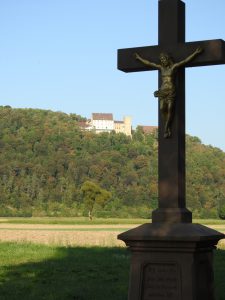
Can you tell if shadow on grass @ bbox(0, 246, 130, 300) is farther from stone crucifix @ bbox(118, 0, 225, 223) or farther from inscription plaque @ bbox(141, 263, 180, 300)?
stone crucifix @ bbox(118, 0, 225, 223)

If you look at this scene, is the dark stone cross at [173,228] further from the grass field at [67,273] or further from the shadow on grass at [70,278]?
the shadow on grass at [70,278]

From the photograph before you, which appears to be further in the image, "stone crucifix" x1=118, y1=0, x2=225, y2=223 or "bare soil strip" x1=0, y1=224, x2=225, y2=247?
"bare soil strip" x1=0, y1=224, x2=225, y2=247

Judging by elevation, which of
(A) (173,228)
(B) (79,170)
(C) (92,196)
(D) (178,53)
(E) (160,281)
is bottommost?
(E) (160,281)

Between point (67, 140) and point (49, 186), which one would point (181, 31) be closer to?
point (49, 186)

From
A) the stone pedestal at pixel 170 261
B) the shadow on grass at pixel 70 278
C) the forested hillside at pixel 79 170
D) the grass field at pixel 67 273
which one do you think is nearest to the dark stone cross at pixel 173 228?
the stone pedestal at pixel 170 261

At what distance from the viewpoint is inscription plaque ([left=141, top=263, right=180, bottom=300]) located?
838 cm

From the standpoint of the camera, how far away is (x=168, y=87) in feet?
30.0

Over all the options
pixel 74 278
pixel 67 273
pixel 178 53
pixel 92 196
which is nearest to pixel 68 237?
pixel 67 273

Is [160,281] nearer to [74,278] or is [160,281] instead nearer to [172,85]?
[172,85]

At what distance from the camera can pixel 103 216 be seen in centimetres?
8350

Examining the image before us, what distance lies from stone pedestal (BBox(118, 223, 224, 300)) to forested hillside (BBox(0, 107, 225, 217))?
257ft

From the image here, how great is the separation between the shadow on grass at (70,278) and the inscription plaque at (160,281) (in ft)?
11.0

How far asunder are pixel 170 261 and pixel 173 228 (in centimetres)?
40

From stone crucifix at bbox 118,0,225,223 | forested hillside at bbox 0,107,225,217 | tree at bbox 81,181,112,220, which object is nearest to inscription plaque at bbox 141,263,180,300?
stone crucifix at bbox 118,0,225,223
